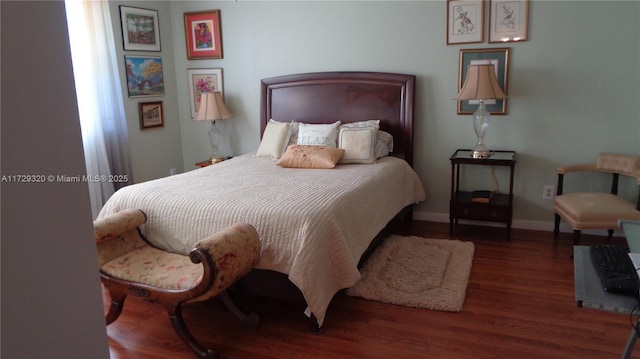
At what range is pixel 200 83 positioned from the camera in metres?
5.05

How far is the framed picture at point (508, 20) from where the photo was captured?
3.73m

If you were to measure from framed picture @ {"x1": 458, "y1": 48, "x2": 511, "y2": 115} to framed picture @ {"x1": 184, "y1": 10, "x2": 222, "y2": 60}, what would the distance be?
2528mm

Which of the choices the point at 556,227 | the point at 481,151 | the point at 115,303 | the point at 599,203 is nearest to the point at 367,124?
the point at 481,151

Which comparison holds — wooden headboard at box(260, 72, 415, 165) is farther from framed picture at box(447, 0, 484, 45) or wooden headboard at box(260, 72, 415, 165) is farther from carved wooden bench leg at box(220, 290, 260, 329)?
carved wooden bench leg at box(220, 290, 260, 329)

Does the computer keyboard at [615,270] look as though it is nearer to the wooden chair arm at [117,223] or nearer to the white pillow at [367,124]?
the wooden chair arm at [117,223]

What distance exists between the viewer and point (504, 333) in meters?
2.42

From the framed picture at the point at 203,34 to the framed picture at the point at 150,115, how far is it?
2.25 feet

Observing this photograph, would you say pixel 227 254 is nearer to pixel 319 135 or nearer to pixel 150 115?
pixel 319 135

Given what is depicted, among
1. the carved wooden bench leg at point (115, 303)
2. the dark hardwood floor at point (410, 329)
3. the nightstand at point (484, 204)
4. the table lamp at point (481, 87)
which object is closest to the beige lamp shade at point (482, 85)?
the table lamp at point (481, 87)

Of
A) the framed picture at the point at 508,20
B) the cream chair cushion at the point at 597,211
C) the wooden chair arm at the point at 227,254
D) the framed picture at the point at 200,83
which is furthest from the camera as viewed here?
the framed picture at the point at 200,83

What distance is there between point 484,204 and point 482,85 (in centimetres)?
96

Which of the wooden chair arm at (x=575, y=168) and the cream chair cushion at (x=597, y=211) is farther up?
the wooden chair arm at (x=575, y=168)

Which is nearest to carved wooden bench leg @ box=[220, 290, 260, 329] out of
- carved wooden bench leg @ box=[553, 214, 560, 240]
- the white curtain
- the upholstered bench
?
the upholstered bench

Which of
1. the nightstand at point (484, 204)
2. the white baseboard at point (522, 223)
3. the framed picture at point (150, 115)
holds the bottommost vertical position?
the white baseboard at point (522, 223)
